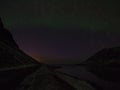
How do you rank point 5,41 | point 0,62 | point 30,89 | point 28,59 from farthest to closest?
point 5,41
point 28,59
point 0,62
point 30,89

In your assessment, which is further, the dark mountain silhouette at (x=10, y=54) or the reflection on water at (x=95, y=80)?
the dark mountain silhouette at (x=10, y=54)

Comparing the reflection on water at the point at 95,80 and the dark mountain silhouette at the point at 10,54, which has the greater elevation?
the dark mountain silhouette at the point at 10,54

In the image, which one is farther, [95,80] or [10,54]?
[10,54]

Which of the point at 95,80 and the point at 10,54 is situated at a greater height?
the point at 10,54

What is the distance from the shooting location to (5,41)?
115875 millimetres

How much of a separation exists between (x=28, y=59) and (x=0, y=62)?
2113 centimetres

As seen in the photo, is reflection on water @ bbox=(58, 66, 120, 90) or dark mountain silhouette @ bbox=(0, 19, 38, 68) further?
dark mountain silhouette @ bbox=(0, 19, 38, 68)

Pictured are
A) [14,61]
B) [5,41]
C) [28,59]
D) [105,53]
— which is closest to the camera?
[14,61]

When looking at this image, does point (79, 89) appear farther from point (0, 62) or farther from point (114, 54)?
point (114, 54)

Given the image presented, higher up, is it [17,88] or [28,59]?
[28,59]

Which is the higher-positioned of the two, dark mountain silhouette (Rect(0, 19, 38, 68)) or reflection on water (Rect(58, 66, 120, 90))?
dark mountain silhouette (Rect(0, 19, 38, 68))

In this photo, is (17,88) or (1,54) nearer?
(17,88)

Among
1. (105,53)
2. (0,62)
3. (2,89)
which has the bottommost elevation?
(2,89)

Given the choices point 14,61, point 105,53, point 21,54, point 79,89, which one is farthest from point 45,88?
point 105,53
